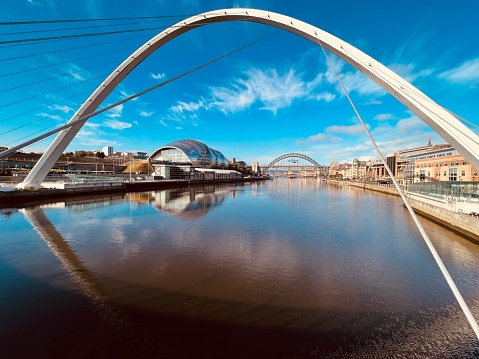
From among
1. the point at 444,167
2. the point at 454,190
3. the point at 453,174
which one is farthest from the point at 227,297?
the point at 444,167

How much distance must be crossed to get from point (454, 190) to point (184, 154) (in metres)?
82.3

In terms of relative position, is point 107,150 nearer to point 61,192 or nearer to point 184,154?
point 184,154

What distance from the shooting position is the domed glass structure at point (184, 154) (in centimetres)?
8969

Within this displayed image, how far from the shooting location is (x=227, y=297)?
589 centimetres

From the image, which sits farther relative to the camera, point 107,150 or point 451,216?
point 107,150

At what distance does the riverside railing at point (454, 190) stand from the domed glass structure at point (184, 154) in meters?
76.2

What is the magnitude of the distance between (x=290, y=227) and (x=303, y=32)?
1048 centimetres

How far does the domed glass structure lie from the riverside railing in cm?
7625

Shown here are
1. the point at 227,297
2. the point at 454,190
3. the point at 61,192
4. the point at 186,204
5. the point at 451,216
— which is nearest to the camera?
the point at 227,297

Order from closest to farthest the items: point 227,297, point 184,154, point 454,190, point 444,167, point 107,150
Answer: point 227,297 < point 454,190 < point 444,167 < point 184,154 < point 107,150

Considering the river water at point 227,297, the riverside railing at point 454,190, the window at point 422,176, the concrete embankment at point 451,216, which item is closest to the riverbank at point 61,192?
the river water at point 227,297

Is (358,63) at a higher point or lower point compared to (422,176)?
higher

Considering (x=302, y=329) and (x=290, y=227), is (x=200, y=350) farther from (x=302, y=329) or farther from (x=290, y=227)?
(x=290, y=227)

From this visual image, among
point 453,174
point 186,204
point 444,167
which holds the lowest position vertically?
point 186,204
